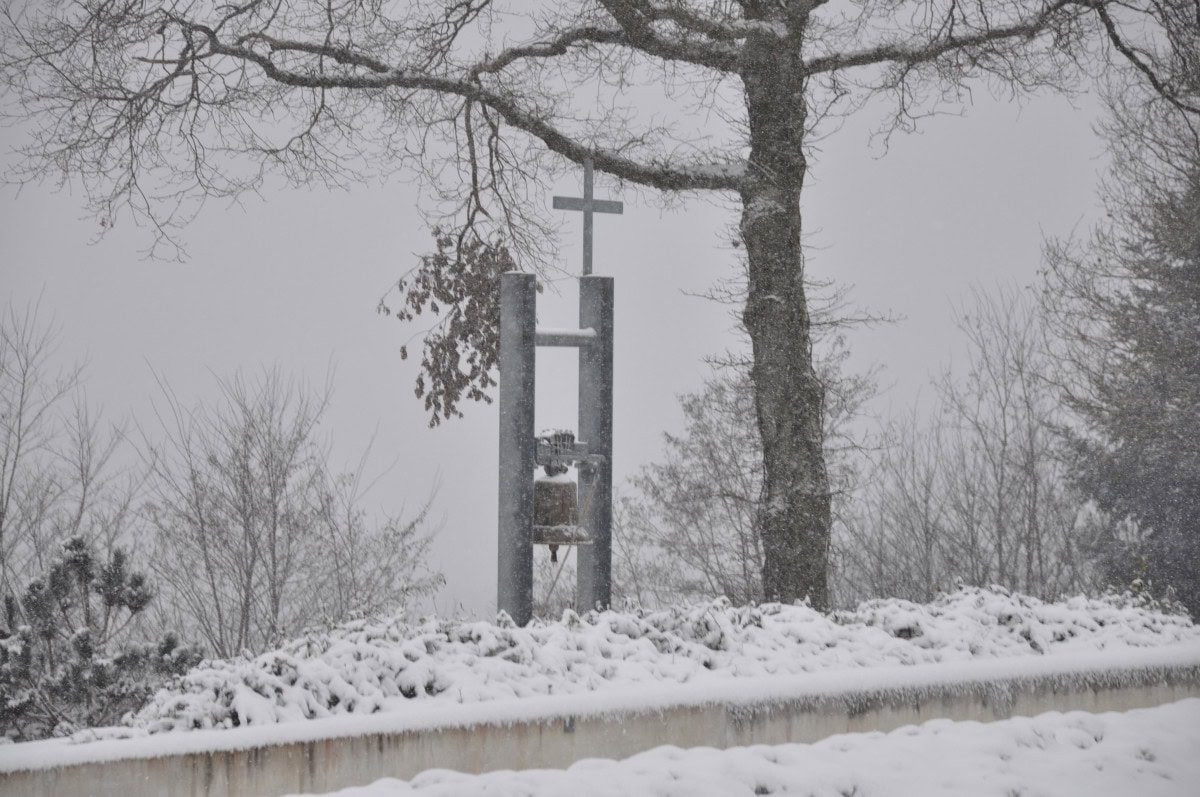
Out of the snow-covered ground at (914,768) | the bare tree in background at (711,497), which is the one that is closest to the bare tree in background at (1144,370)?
the bare tree in background at (711,497)

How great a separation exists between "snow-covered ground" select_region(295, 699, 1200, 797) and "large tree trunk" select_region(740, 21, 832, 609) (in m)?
2.83

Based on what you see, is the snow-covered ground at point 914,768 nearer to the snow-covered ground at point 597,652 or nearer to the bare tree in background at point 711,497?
the snow-covered ground at point 597,652

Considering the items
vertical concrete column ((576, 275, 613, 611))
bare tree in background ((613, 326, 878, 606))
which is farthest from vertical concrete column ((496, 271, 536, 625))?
bare tree in background ((613, 326, 878, 606))

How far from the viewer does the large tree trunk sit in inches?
323

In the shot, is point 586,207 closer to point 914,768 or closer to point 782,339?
point 782,339

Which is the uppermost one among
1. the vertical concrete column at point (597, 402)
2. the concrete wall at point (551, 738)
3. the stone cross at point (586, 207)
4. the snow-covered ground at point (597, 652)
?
the stone cross at point (586, 207)

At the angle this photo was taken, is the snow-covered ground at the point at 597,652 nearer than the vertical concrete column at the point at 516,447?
Yes

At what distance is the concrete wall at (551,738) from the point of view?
169 inches

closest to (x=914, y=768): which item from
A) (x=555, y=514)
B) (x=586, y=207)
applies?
(x=555, y=514)

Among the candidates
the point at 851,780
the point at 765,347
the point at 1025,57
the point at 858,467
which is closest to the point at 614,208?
the point at 765,347

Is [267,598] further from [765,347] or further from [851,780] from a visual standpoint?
[851,780]

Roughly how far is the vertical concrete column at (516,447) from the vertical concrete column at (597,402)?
1.66ft

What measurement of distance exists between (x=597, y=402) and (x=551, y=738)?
245cm

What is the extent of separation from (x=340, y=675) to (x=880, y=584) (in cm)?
1047
